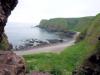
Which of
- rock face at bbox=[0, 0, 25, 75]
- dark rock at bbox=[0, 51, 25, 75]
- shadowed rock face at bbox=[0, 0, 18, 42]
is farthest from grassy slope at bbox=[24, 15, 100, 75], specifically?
dark rock at bbox=[0, 51, 25, 75]

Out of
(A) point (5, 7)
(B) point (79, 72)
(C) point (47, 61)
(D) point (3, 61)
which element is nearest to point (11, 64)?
(D) point (3, 61)

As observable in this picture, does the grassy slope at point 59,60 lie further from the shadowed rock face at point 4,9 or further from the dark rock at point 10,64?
the dark rock at point 10,64

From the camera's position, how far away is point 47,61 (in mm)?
69375

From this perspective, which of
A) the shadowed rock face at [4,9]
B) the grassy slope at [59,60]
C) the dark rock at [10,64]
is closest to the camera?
the dark rock at [10,64]

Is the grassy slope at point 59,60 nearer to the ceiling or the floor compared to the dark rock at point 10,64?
nearer to the floor

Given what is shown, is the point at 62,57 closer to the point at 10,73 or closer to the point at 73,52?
the point at 73,52

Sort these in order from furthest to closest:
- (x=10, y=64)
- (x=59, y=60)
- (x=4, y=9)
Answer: (x=59, y=60) < (x=4, y=9) < (x=10, y=64)

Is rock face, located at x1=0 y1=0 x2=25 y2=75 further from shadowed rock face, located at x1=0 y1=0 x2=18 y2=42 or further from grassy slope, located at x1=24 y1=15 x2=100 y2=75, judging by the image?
grassy slope, located at x1=24 y1=15 x2=100 y2=75

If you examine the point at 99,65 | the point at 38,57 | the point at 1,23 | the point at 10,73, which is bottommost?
the point at 38,57

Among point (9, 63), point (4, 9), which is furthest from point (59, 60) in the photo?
point (9, 63)

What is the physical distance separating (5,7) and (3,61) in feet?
15.5

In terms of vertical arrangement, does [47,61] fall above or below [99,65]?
below

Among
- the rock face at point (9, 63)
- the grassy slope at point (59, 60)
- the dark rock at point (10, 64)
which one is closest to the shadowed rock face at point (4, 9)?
the rock face at point (9, 63)

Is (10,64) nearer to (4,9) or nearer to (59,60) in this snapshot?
(4,9)
